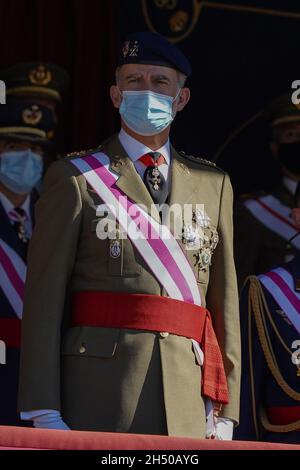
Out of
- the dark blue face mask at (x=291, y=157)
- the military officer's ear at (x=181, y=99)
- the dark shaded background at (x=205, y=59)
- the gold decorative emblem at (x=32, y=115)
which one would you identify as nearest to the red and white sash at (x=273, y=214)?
the dark blue face mask at (x=291, y=157)

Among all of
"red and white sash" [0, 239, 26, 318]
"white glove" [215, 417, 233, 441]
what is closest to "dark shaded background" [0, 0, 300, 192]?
"red and white sash" [0, 239, 26, 318]

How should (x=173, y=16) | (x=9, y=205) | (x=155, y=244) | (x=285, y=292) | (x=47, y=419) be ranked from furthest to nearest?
(x=173, y=16)
(x=9, y=205)
(x=285, y=292)
(x=155, y=244)
(x=47, y=419)

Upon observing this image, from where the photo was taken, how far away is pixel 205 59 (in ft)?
25.9

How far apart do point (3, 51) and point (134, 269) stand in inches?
112

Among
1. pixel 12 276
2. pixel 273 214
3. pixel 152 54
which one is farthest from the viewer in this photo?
pixel 273 214

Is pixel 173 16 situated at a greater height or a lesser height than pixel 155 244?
greater

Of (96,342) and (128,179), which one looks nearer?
(96,342)

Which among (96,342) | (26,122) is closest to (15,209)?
(26,122)

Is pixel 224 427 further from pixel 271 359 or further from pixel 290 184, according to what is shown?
pixel 290 184

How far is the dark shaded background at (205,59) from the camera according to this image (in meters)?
7.87

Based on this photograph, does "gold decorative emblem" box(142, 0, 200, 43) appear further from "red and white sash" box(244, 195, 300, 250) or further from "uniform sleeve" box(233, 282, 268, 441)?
"uniform sleeve" box(233, 282, 268, 441)

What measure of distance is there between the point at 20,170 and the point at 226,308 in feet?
6.05

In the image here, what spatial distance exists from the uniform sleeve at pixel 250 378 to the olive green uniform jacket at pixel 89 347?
578 mm
